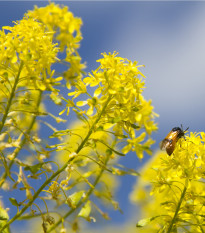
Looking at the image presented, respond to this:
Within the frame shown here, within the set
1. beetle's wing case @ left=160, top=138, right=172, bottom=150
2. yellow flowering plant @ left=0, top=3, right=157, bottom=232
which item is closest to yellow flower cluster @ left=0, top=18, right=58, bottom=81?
yellow flowering plant @ left=0, top=3, right=157, bottom=232

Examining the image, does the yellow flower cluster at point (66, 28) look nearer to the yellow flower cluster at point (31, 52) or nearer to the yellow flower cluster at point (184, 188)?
the yellow flower cluster at point (31, 52)

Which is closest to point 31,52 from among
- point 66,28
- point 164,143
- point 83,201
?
point 66,28

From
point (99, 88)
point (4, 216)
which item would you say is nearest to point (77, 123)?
point (99, 88)

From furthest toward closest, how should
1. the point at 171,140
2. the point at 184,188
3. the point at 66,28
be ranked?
the point at 171,140
the point at 184,188
the point at 66,28

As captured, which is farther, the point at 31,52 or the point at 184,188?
the point at 184,188

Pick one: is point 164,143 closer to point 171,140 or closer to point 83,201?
point 171,140

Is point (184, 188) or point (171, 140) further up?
point (171, 140)

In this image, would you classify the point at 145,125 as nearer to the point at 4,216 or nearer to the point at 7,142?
the point at 7,142

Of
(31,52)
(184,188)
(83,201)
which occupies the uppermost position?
(31,52)
